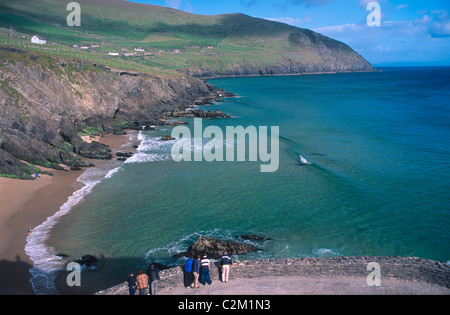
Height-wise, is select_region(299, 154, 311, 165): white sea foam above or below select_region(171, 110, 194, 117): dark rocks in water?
below

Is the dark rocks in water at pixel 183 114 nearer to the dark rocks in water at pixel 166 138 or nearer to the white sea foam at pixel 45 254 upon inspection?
the dark rocks in water at pixel 166 138

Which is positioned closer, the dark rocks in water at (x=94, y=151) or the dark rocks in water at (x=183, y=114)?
the dark rocks in water at (x=94, y=151)

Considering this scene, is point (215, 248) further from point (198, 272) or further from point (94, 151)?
point (94, 151)

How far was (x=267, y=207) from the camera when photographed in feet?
81.4

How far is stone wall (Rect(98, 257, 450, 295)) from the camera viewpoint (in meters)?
13.4

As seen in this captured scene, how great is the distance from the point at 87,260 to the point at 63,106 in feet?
110

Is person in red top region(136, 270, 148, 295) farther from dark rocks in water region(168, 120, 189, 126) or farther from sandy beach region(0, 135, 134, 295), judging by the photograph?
dark rocks in water region(168, 120, 189, 126)

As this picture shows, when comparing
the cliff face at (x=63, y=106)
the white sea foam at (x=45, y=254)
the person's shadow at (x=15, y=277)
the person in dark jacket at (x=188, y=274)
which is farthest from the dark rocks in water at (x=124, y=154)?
the person in dark jacket at (x=188, y=274)

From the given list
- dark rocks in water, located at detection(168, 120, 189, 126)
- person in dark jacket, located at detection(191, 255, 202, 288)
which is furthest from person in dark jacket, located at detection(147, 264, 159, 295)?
dark rocks in water, located at detection(168, 120, 189, 126)

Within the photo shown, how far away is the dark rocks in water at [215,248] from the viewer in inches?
705

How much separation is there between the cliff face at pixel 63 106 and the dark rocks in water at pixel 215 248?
1882 cm

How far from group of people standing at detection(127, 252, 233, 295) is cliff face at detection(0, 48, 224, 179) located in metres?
20.6

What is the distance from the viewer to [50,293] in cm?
1487

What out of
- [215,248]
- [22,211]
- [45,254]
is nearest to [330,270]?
[215,248]
